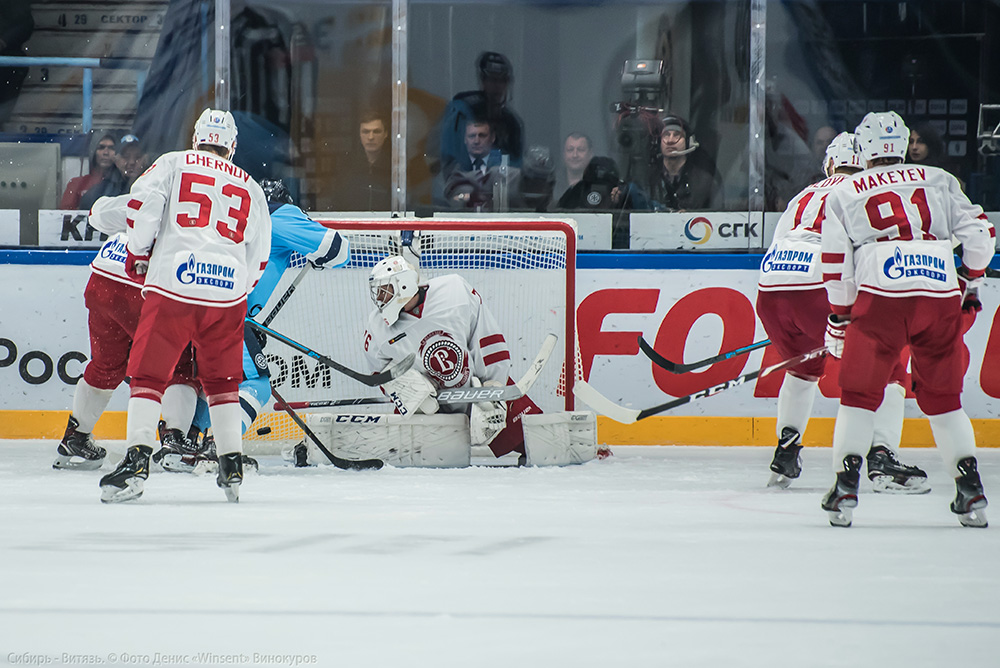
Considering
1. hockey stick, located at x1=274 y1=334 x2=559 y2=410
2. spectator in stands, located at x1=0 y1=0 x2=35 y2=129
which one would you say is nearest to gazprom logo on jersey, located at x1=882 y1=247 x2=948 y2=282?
hockey stick, located at x1=274 y1=334 x2=559 y2=410

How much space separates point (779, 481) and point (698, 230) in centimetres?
179

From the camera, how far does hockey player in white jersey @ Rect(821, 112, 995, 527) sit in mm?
3037

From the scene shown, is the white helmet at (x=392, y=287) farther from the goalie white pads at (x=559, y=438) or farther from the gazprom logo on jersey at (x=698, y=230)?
the gazprom logo on jersey at (x=698, y=230)

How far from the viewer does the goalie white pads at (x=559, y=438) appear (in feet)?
14.8

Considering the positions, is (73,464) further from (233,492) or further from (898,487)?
(898,487)

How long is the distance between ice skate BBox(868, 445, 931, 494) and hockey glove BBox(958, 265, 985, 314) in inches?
31.4

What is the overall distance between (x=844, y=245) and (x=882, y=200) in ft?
0.47

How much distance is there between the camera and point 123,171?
18.6ft

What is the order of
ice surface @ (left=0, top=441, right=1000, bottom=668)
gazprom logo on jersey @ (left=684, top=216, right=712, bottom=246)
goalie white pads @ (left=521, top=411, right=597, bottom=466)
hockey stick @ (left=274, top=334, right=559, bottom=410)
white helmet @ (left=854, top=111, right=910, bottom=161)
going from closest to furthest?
ice surface @ (left=0, top=441, right=1000, bottom=668) → white helmet @ (left=854, top=111, right=910, bottom=161) → hockey stick @ (left=274, top=334, right=559, bottom=410) → goalie white pads @ (left=521, top=411, right=597, bottom=466) → gazprom logo on jersey @ (left=684, top=216, right=712, bottom=246)

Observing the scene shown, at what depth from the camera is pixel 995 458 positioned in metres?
4.76

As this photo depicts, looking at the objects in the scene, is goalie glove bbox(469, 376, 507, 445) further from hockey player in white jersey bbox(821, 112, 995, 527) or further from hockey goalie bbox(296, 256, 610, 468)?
hockey player in white jersey bbox(821, 112, 995, 527)

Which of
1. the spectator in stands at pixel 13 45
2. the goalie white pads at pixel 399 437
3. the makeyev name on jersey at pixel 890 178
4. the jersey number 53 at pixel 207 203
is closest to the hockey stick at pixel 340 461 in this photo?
the goalie white pads at pixel 399 437

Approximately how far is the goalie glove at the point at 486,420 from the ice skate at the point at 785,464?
39.9 inches

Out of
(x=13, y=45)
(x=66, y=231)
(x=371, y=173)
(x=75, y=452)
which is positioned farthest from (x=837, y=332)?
(x=13, y=45)
